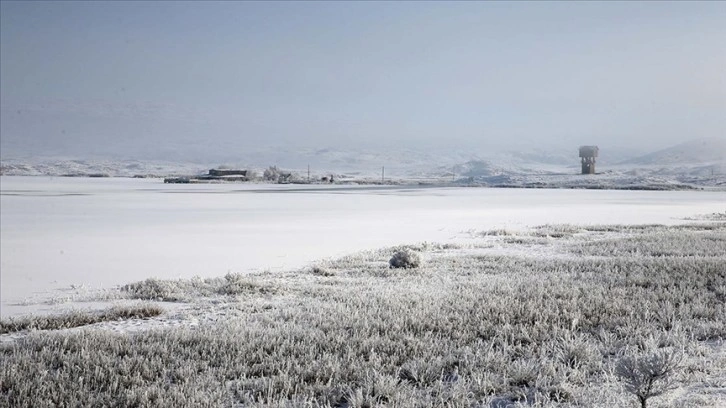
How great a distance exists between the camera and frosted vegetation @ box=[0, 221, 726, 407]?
6.59 m

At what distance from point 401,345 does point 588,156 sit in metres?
118

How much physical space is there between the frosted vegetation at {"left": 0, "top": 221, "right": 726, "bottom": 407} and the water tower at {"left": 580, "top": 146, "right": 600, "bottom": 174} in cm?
10783

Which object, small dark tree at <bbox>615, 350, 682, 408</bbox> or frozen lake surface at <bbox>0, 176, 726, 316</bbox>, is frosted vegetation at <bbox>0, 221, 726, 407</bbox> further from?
frozen lake surface at <bbox>0, 176, 726, 316</bbox>

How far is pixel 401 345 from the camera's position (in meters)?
8.55

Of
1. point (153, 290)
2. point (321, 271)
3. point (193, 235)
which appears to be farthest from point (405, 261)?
point (193, 235)

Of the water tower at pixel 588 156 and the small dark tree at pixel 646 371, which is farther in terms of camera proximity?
the water tower at pixel 588 156

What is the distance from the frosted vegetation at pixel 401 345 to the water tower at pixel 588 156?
354 feet

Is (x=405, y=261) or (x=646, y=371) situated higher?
(x=646, y=371)

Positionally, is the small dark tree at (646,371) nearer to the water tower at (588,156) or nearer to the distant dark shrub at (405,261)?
A: the distant dark shrub at (405,261)

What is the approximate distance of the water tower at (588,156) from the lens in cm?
Result: 11769

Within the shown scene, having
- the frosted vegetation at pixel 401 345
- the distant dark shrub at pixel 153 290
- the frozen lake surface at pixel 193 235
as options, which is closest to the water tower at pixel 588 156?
the frozen lake surface at pixel 193 235

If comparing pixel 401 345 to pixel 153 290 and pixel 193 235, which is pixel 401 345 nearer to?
pixel 153 290

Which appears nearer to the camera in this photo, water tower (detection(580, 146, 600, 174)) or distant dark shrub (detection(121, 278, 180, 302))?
distant dark shrub (detection(121, 278, 180, 302))

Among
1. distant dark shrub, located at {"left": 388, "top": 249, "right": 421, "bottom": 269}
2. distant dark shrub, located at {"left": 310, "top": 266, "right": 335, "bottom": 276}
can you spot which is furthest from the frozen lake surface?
distant dark shrub, located at {"left": 388, "top": 249, "right": 421, "bottom": 269}
